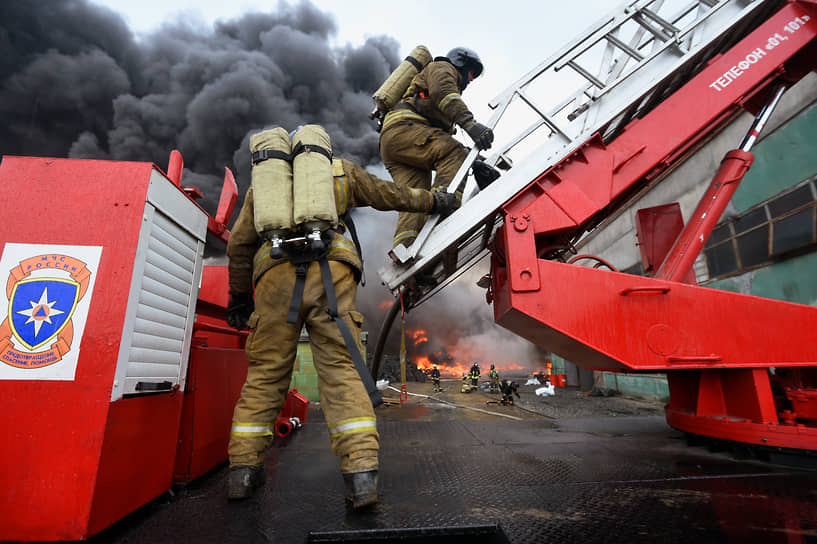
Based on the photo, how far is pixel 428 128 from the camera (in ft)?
8.94

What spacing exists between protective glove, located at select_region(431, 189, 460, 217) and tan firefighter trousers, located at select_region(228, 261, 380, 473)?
755 mm

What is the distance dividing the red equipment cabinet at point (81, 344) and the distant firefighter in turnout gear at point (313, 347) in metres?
0.34

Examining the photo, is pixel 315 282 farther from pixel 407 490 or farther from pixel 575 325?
pixel 575 325

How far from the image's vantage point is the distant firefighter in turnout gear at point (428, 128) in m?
2.58

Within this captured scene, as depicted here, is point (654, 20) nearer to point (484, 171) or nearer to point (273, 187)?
point (484, 171)

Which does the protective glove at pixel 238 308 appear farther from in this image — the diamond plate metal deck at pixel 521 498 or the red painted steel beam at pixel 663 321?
the red painted steel beam at pixel 663 321

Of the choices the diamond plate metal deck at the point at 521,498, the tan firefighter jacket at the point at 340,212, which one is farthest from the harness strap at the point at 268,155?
the diamond plate metal deck at the point at 521,498

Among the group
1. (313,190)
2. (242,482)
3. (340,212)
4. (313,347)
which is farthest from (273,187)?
(242,482)

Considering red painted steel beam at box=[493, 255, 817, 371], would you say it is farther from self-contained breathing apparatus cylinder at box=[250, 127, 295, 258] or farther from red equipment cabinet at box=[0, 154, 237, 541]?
red equipment cabinet at box=[0, 154, 237, 541]

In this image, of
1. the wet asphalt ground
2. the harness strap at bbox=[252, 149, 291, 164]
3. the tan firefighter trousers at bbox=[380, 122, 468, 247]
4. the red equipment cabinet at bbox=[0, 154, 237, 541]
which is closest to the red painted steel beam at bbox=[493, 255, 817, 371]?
the wet asphalt ground

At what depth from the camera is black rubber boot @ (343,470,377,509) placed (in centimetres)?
145

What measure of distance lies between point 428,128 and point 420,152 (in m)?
0.18

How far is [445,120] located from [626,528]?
2465 mm

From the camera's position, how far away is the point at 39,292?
129cm
